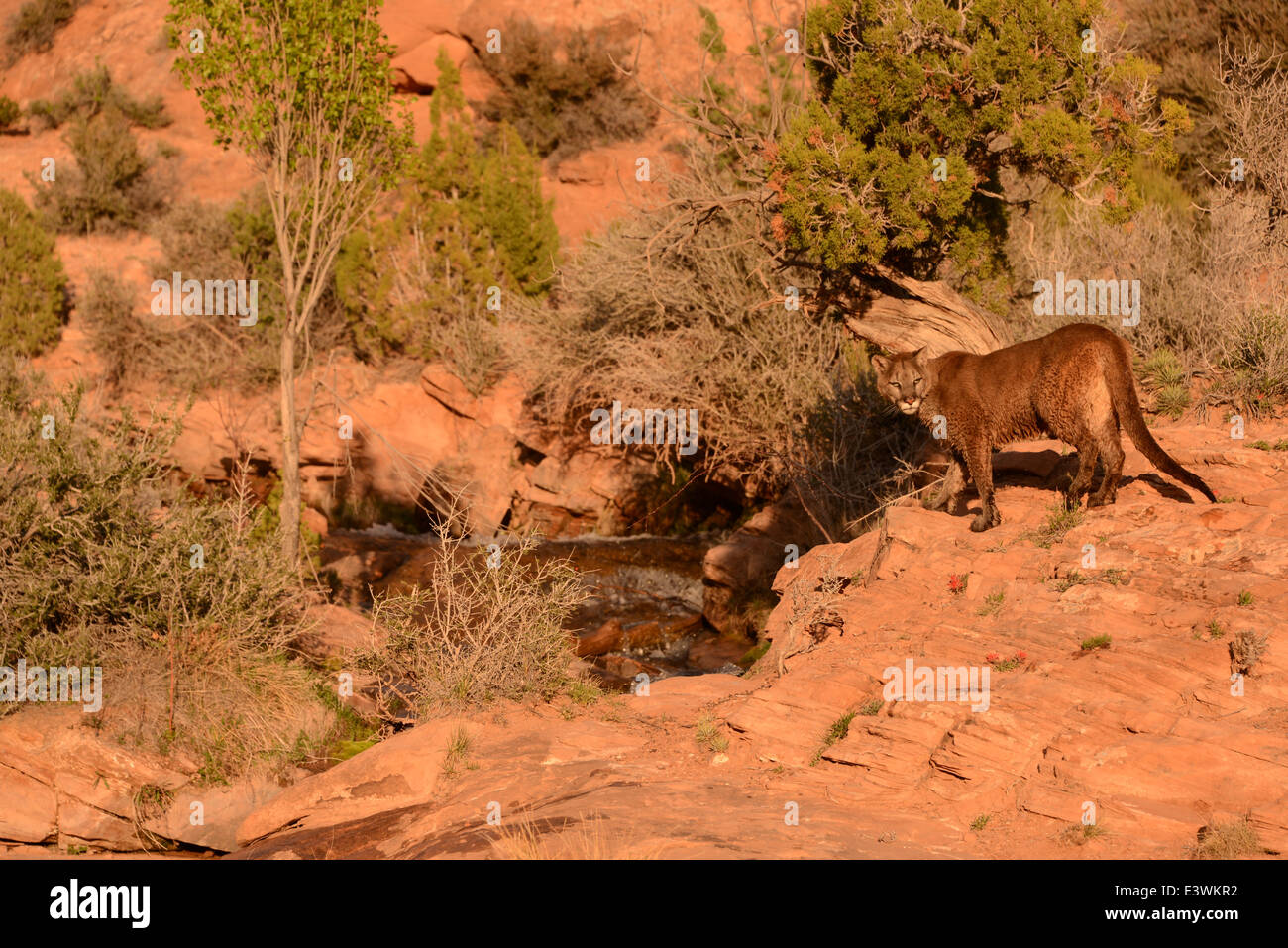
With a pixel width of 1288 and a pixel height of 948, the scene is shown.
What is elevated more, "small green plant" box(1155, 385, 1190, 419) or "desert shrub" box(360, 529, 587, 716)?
"small green plant" box(1155, 385, 1190, 419)

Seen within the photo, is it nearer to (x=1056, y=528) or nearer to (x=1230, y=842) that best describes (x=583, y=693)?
(x=1056, y=528)

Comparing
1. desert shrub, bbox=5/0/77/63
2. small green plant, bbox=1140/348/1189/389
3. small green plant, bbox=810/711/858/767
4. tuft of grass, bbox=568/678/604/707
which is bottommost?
tuft of grass, bbox=568/678/604/707

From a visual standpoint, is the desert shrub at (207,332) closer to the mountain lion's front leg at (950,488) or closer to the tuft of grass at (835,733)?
the mountain lion's front leg at (950,488)

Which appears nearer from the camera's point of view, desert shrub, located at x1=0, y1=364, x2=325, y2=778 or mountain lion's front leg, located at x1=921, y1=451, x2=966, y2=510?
desert shrub, located at x1=0, y1=364, x2=325, y2=778

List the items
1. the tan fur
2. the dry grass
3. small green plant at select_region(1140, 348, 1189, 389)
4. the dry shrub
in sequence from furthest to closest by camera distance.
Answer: small green plant at select_region(1140, 348, 1189, 389)
the dry shrub
the tan fur
the dry grass

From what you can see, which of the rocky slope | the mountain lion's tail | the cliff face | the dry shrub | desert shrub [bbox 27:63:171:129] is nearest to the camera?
the rocky slope

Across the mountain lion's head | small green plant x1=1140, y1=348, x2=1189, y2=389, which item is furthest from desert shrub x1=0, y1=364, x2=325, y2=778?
small green plant x1=1140, y1=348, x2=1189, y2=389

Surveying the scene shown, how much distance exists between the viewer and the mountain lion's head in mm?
9031

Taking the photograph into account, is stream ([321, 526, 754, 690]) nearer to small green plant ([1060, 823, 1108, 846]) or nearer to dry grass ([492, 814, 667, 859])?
dry grass ([492, 814, 667, 859])

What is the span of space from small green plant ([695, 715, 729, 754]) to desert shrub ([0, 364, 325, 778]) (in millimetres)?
3984

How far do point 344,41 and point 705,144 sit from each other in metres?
6.86

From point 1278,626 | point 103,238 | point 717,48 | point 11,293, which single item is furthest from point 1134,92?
point 103,238

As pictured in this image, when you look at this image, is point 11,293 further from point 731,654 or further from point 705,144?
point 731,654

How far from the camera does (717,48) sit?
1841 centimetres
